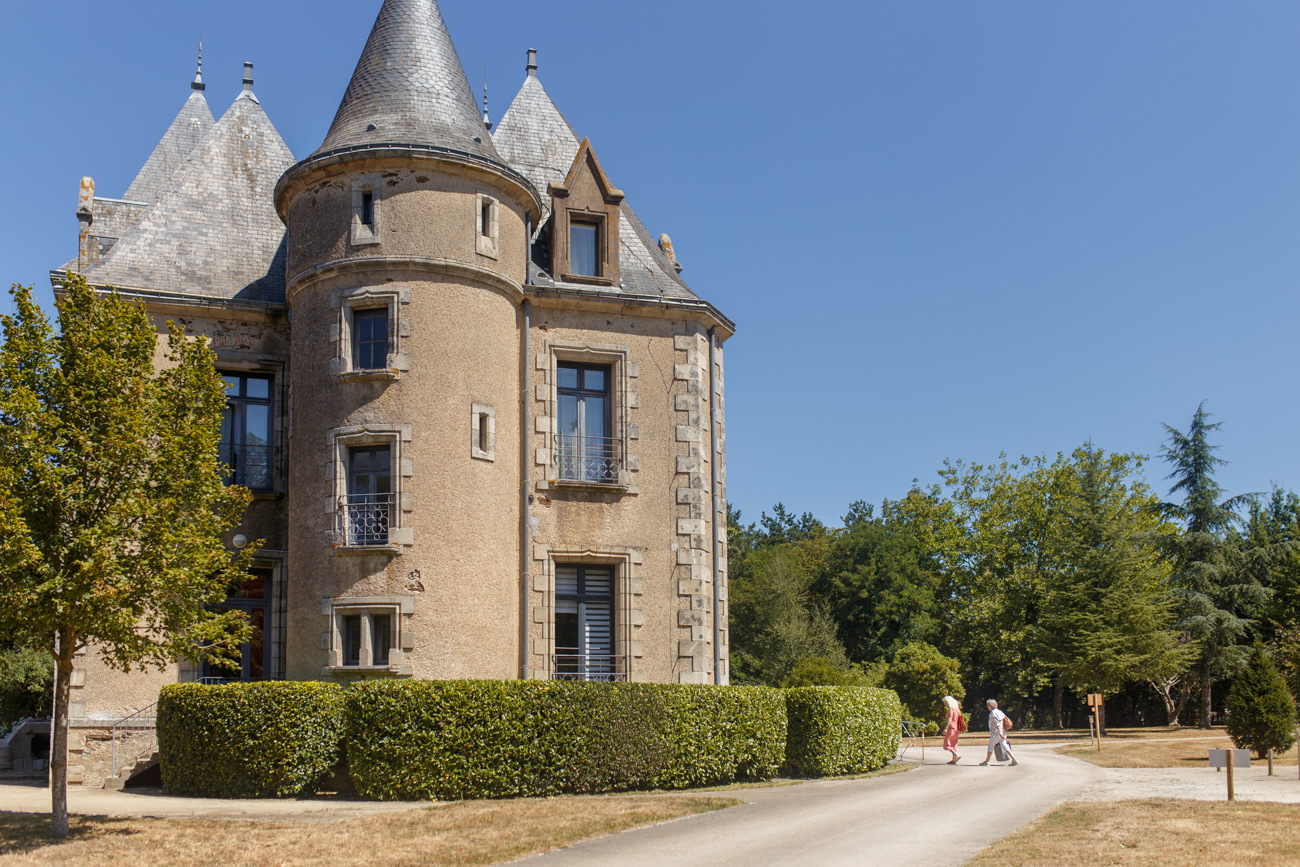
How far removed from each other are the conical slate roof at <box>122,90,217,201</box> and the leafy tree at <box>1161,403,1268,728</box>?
35437 mm

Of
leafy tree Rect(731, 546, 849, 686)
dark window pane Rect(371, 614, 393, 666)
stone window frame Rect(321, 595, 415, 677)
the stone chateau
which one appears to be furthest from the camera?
leafy tree Rect(731, 546, 849, 686)

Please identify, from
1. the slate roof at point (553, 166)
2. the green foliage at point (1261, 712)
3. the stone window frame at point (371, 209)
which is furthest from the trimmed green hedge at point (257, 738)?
the green foliage at point (1261, 712)

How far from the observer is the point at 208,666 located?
66.3ft

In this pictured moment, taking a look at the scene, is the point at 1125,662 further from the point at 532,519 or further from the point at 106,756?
the point at 106,756

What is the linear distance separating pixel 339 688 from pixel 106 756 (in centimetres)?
474

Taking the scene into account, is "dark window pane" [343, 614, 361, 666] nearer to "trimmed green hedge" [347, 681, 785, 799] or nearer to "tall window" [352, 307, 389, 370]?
"trimmed green hedge" [347, 681, 785, 799]

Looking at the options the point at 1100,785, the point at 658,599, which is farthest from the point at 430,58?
the point at 1100,785

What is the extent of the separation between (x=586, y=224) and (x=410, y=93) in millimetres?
4061

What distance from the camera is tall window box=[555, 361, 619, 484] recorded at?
21188mm

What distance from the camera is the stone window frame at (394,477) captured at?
1873cm

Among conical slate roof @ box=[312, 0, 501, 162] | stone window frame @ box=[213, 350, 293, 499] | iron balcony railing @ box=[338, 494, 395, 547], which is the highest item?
conical slate roof @ box=[312, 0, 501, 162]

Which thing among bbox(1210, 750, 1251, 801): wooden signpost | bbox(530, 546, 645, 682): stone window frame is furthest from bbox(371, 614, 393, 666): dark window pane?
bbox(1210, 750, 1251, 801): wooden signpost

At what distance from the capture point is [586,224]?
891 inches

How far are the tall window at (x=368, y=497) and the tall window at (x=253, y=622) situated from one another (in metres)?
2.69
